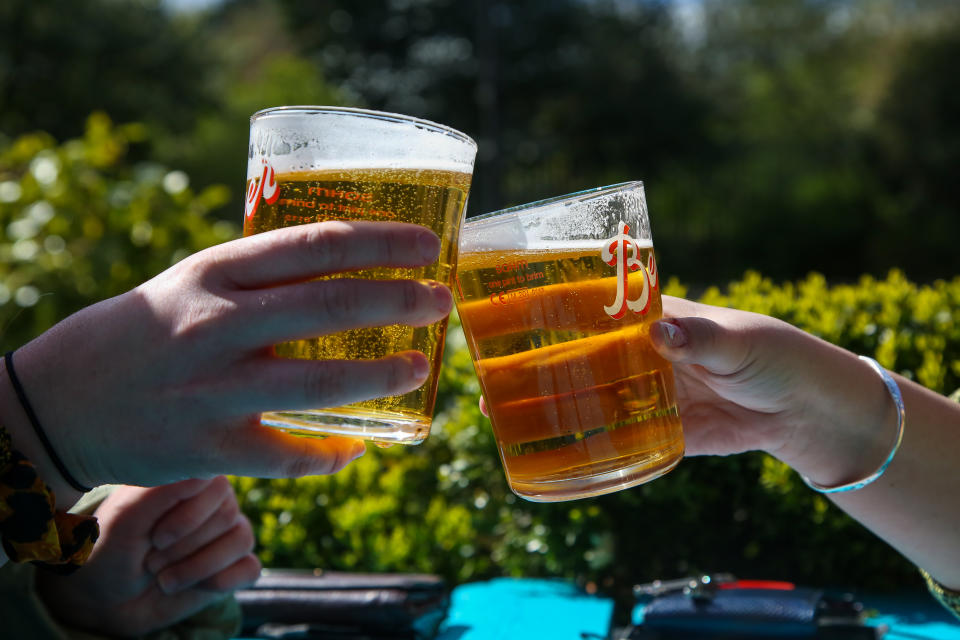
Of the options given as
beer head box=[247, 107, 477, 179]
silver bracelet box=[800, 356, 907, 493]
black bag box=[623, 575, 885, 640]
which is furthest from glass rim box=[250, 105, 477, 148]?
black bag box=[623, 575, 885, 640]

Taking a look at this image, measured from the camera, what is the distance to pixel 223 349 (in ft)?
3.41

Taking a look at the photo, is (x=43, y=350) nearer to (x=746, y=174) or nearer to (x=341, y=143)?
(x=341, y=143)

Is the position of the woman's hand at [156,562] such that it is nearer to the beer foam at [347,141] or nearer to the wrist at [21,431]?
the wrist at [21,431]

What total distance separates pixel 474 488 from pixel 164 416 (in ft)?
6.35

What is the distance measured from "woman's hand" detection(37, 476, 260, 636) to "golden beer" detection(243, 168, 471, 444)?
1.82 ft

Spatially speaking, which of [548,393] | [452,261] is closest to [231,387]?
[452,261]

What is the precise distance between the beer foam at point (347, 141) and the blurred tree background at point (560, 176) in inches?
65.4

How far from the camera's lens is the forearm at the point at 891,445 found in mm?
1605

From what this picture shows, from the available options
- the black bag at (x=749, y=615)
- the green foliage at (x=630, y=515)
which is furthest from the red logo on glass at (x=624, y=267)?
the green foliage at (x=630, y=515)

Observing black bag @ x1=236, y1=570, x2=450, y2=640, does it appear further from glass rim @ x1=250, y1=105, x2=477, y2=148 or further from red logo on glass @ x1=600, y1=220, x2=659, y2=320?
glass rim @ x1=250, y1=105, x2=477, y2=148

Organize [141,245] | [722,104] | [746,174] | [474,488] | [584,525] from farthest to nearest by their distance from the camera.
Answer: [722,104]
[746,174]
[141,245]
[474,488]
[584,525]

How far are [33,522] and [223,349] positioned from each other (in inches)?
16.4

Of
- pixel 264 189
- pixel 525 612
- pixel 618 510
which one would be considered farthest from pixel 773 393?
pixel 618 510

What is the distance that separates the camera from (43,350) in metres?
1.14
